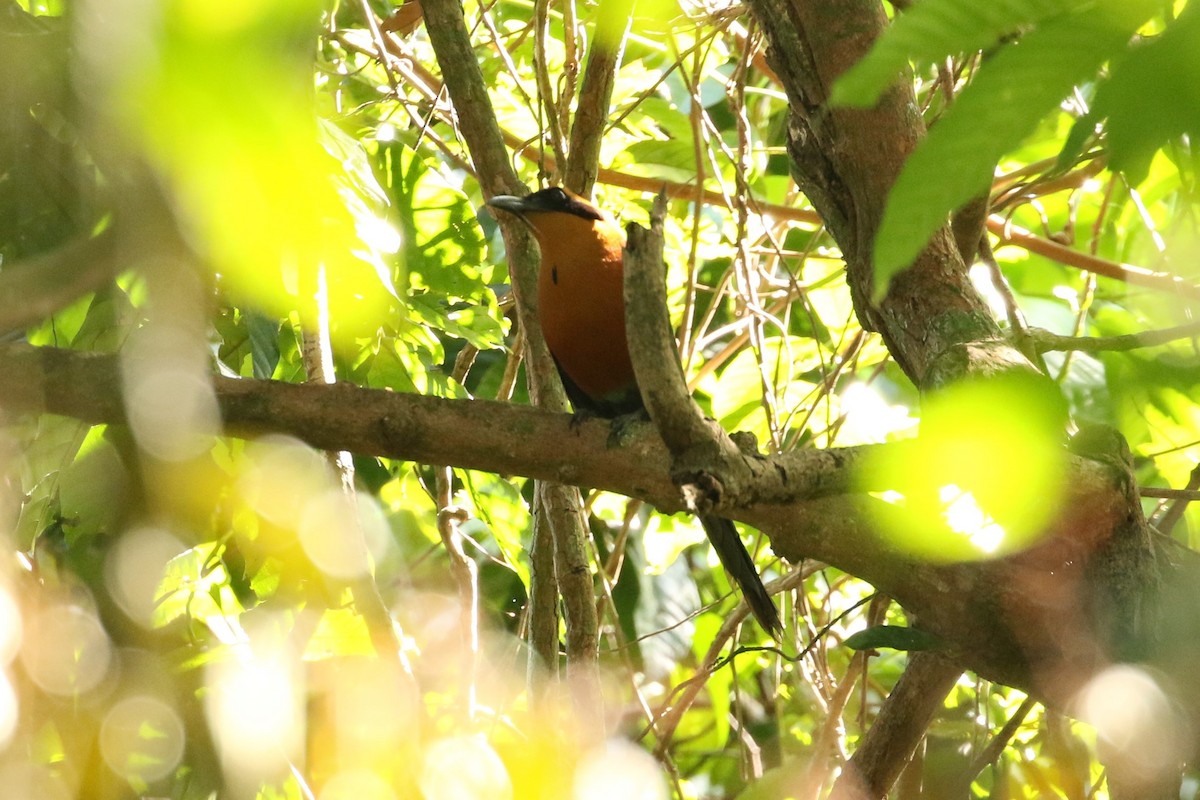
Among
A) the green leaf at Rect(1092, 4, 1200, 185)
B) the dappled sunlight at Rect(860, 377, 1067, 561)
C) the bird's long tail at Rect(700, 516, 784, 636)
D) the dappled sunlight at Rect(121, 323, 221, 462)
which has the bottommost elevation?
the dappled sunlight at Rect(121, 323, 221, 462)

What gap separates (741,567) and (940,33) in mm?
2331

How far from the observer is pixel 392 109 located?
369cm

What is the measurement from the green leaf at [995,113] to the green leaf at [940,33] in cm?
2

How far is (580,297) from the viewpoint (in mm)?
3291

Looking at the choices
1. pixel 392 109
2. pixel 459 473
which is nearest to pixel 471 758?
pixel 459 473

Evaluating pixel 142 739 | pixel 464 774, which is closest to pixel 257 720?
pixel 142 739

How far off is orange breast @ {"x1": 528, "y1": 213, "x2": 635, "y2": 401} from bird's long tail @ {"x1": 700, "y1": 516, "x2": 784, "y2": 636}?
64 cm

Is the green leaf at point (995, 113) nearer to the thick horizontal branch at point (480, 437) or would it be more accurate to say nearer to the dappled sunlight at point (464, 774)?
the dappled sunlight at point (464, 774)

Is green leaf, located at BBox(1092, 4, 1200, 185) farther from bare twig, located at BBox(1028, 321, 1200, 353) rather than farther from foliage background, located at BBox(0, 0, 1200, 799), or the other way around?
bare twig, located at BBox(1028, 321, 1200, 353)

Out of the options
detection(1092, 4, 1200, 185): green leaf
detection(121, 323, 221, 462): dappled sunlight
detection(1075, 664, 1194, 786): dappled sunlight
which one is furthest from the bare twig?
detection(121, 323, 221, 462): dappled sunlight

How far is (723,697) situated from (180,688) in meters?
2.75

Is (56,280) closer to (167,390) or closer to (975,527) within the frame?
(167,390)

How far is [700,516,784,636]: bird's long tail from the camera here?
276 centimetres

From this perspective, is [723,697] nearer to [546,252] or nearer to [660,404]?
[546,252]
